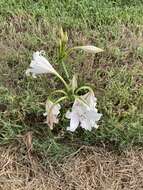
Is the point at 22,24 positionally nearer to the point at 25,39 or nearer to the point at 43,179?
the point at 25,39

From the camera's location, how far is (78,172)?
234 cm

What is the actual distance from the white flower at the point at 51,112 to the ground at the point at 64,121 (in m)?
0.11

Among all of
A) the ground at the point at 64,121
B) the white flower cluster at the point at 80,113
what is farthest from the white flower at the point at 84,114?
the ground at the point at 64,121

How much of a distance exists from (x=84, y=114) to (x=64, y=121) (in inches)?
6.3

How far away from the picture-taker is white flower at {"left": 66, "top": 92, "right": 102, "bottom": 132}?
2266 mm

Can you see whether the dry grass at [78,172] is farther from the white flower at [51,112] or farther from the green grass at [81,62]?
the white flower at [51,112]

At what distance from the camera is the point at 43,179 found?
231cm

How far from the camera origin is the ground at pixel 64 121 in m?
2.34

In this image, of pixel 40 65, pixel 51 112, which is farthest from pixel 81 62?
pixel 51 112

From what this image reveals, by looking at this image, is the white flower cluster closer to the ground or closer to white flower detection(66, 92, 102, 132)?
white flower detection(66, 92, 102, 132)

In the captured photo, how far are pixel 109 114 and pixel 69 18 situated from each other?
75 centimetres

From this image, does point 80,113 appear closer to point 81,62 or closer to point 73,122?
point 73,122

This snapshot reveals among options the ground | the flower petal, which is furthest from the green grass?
the flower petal

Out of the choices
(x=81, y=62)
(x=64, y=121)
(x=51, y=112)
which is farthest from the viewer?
(x=81, y=62)
